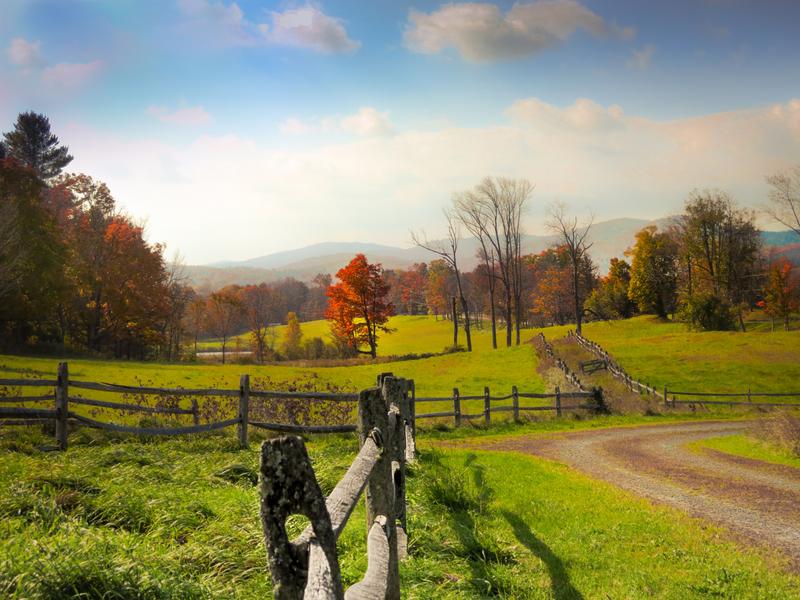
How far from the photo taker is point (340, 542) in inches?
211

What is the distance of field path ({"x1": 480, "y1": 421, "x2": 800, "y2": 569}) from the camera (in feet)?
27.9

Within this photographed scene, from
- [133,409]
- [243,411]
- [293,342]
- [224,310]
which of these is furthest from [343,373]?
[224,310]

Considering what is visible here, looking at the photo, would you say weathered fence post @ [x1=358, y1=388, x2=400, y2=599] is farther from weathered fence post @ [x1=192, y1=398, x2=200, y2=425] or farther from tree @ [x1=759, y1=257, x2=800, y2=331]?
tree @ [x1=759, y1=257, x2=800, y2=331]

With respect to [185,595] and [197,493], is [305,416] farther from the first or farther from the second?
[185,595]

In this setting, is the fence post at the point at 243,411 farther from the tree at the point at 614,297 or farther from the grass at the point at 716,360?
the tree at the point at 614,297

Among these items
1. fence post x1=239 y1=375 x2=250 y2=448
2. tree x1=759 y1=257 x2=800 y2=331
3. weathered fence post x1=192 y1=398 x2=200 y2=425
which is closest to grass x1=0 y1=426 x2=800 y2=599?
fence post x1=239 y1=375 x2=250 y2=448

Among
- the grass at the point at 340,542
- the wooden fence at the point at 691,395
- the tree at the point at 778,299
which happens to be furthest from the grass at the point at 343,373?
the tree at the point at 778,299

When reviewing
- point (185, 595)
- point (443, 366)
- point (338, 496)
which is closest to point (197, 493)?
point (185, 595)

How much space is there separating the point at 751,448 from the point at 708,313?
134 feet

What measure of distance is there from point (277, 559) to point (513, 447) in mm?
15728

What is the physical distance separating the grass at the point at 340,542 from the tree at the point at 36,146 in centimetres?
6268

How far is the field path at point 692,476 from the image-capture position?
852 cm

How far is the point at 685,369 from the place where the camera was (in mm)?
37531

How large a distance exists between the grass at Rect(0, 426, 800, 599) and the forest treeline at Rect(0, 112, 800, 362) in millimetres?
31597
